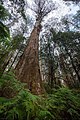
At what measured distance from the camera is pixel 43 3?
44.9ft

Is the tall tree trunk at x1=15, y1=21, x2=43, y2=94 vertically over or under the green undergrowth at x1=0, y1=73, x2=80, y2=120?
over

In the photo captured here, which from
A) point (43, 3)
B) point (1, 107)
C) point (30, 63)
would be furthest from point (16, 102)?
point (43, 3)

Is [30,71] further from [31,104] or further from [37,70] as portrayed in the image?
[31,104]

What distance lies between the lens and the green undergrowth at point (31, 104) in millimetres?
2729

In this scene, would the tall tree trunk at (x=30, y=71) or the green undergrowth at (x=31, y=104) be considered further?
the tall tree trunk at (x=30, y=71)

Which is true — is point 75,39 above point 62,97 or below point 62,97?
above

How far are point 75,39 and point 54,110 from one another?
41.6ft

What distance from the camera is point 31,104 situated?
288 cm

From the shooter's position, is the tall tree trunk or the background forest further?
the tall tree trunk

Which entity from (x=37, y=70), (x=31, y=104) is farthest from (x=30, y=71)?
(x=31, y=104)

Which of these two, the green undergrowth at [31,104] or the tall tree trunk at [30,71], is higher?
the tall tree trunk at [30,71]

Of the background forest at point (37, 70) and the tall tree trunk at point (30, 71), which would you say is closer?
the background forest at point (37, 70)

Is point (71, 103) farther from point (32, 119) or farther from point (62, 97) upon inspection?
point (32, 119)

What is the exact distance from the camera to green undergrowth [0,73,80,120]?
2.73 m
